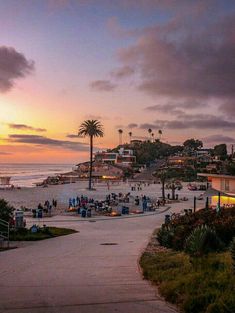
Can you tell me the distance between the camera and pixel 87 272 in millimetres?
12141

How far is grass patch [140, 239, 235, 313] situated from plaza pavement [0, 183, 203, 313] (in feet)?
0.98

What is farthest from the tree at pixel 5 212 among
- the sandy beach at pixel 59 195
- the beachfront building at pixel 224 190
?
the sandy beach at pixel 59 195

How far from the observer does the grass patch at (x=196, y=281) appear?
8188 millimetres

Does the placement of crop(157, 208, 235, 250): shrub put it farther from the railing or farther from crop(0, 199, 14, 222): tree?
crop(0, 199, 14, 222): tree

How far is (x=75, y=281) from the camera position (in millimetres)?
10922

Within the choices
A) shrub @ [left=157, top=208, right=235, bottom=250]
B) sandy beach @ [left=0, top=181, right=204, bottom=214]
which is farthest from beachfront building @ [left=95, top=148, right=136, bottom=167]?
shrub @ [left=157, top=208, right=235, bottom=250]

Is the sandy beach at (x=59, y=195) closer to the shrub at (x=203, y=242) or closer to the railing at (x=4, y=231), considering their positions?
the railing at (x=4, y=231)

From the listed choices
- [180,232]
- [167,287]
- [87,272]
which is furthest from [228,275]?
[180,232]

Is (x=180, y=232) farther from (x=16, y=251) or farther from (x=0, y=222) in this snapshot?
(x=0, y=222)

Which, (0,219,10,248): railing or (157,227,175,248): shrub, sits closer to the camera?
(157,227,175,248): shrub

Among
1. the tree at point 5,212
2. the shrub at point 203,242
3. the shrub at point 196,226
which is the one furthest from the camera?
the tree at point 5,212

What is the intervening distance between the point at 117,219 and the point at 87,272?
78.7 ft

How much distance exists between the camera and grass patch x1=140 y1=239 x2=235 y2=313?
8.19m

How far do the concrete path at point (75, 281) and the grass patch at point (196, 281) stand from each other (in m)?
0.32
